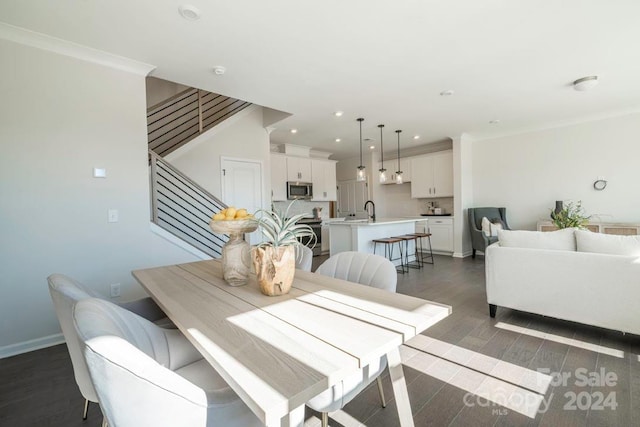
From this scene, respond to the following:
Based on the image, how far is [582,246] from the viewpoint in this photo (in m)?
2.42

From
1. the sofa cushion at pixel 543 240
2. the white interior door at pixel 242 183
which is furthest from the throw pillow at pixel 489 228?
the white interior door at pixel 242 183

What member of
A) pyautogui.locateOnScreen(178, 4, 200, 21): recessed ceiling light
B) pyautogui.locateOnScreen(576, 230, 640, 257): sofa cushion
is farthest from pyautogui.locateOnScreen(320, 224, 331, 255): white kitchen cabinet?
pyautogui.locateOnScreen(178, 4, 200, 21): recessed ceiling light

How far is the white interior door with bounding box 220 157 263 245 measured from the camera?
4675 millimetres

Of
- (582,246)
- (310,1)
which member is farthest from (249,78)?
(582,246)

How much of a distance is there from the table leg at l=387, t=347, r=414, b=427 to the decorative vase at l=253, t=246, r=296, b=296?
1.78 ft

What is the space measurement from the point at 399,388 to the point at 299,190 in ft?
17.6

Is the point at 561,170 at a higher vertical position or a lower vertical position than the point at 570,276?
higher

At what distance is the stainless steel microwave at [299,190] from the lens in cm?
616

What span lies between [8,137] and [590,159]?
7.82 metres

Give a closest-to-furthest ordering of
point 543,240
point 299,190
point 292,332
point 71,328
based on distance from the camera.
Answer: point 292,332
point 71,328
point 543,240
point 299,190

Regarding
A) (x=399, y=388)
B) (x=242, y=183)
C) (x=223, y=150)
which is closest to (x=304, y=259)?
(x=399, y=388)

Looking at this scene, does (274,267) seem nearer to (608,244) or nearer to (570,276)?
(570,276)

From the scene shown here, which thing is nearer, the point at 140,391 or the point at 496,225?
the point at 140,391

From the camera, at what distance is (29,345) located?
7.77 feet
